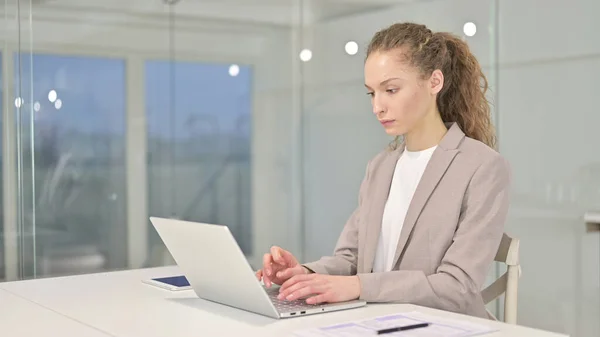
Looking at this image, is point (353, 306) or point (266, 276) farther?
point (266, 276)

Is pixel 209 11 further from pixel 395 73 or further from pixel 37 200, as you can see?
pixel 395 73

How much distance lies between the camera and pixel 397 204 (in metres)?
2.22

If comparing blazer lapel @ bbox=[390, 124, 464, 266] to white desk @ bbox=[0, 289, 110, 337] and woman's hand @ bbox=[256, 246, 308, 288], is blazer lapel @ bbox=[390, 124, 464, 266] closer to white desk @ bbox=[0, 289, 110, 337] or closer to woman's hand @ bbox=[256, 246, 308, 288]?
woman's hand @ bbox=[256, 246, 308, 288]

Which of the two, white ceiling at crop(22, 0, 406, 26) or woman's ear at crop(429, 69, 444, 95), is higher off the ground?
white ceiling at crop(22, 0, 406, 26)

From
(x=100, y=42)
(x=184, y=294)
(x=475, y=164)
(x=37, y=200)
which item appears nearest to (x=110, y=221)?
(x=37, y=200)

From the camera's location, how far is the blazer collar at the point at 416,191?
208 centimetres

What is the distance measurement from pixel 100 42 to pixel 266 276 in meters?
2.00

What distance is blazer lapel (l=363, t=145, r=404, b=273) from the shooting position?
2189 millimetres

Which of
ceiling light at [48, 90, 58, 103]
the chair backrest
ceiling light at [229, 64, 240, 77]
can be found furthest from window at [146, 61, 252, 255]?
the chair backrest

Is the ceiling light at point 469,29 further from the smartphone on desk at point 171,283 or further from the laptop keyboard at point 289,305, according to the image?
the laptop keyboard at point 289,305

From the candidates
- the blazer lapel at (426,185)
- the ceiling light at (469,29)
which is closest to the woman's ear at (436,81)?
the blazer lapel at (426,185)

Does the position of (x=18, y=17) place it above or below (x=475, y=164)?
above

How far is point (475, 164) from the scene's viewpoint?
2049mm

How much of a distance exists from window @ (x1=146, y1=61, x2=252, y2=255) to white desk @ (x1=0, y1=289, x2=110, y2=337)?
190cm
